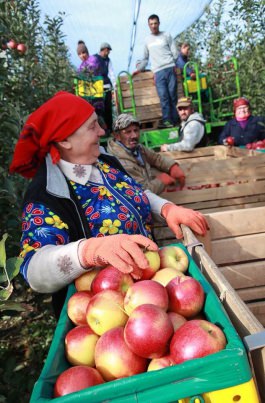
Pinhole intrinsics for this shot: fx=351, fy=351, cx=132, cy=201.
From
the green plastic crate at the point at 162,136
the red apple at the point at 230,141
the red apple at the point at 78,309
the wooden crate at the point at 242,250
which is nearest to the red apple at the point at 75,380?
the red apple at the point at 78,309

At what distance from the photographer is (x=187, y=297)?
3.21 feet

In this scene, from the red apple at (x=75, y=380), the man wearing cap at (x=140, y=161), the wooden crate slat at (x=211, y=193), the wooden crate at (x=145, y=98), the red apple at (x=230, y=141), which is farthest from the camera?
the wooden crate at (x=145, y=98)

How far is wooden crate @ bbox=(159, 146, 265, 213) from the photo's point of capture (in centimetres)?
265

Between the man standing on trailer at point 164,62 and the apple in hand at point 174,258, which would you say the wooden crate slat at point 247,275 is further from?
the man standing on trailer at point 164,62

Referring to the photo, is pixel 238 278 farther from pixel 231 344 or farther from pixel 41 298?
pixel 41 298

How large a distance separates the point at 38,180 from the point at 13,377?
123 centimetres

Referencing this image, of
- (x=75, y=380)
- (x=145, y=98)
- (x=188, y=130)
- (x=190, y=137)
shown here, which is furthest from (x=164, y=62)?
(x=75, y=380)

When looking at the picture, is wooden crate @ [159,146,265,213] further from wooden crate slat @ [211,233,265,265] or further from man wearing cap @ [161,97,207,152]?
man wearing cap @ [161,97,207,152]

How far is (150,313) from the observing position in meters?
0.89

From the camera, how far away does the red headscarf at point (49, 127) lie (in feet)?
5.15

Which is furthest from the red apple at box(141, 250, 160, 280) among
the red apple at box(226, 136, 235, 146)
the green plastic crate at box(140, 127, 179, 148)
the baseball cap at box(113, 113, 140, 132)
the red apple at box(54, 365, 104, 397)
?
the green plastic crate at box(140, 127, 179, 148)

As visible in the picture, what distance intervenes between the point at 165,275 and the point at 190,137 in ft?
12.7

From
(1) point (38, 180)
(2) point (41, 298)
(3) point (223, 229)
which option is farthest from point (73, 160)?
(2) point (41, 298)

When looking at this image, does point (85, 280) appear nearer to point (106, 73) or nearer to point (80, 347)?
point (80, 347)
